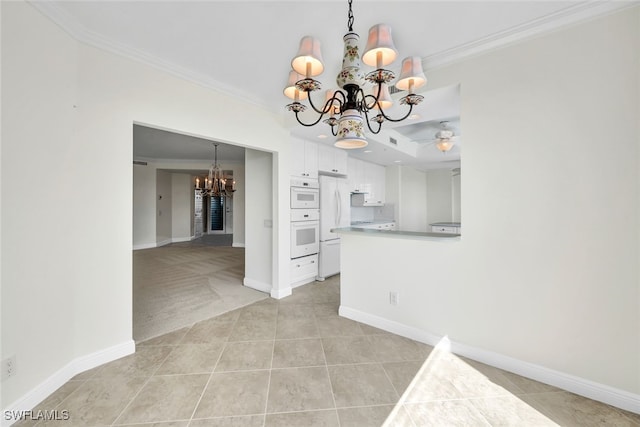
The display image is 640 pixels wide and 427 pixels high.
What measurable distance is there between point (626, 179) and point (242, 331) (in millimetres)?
3253

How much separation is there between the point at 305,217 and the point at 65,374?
2.91 meters

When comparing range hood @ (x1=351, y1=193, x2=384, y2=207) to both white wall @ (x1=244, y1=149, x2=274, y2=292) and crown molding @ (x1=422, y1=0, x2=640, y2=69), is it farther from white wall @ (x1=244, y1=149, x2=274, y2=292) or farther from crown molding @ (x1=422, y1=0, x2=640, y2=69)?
crown molding @ (x1=422, y1=0, x2=640, y2=69)

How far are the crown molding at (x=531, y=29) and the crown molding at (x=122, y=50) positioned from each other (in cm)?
212

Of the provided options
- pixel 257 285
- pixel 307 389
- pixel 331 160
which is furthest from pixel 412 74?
pixel 257 285

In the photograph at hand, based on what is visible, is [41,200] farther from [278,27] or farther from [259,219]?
[259,219]

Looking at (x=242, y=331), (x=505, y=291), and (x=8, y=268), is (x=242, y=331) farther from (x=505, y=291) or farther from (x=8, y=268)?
(x=505, y=291)

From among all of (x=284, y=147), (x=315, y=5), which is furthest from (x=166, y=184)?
(x=315, y=5)

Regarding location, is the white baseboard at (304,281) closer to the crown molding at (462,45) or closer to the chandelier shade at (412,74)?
the crown molding at (462,45)

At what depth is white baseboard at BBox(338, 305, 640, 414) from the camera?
158 centimetres

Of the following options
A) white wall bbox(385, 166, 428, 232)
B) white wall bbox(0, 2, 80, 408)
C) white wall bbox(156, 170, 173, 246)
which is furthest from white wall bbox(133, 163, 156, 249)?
white wall bbox(385, 166, 428, 232)

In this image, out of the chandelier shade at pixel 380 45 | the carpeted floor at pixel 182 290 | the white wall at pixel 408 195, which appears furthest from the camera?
the white wall at pixel 408 195

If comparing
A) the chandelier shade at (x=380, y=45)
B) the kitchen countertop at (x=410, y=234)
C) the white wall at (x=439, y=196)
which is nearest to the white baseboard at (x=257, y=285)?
the kitchen countertop at (x=410, y=234)

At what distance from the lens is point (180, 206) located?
8.96 meters

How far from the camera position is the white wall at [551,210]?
5.21ft
